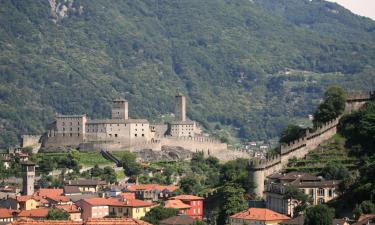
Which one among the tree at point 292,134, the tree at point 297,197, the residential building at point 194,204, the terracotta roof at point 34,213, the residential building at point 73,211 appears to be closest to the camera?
the tree at point 297,197

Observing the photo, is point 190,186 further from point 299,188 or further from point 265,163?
point 299,188

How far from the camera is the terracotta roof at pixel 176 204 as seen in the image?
106 metres

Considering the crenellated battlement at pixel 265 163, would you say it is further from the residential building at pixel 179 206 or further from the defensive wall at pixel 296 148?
the residential building at pixel 179 206

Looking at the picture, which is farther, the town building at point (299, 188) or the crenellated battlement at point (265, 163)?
the crenellated battlement at point (265, 163)

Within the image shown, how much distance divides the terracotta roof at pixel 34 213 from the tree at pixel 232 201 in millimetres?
14028

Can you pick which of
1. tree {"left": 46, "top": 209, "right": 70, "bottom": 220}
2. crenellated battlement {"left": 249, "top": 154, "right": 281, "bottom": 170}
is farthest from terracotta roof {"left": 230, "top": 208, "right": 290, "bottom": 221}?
tree {"left": 46, "top": 209, "right": 70, "bottom": 220}

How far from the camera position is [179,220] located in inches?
3750

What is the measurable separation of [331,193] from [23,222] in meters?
27.9

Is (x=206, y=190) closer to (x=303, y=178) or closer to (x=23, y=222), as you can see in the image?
(x=303, y=178)

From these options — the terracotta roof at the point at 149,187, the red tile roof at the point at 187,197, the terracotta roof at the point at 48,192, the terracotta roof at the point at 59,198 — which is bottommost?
the terracotta roof at the point at 59,198

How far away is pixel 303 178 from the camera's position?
317ft

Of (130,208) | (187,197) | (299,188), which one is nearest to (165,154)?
(187,197)

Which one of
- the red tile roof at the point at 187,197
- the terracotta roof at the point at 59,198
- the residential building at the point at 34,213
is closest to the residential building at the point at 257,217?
the red tile roof at the point at 187,197

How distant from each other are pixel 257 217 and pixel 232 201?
690 centimetres
